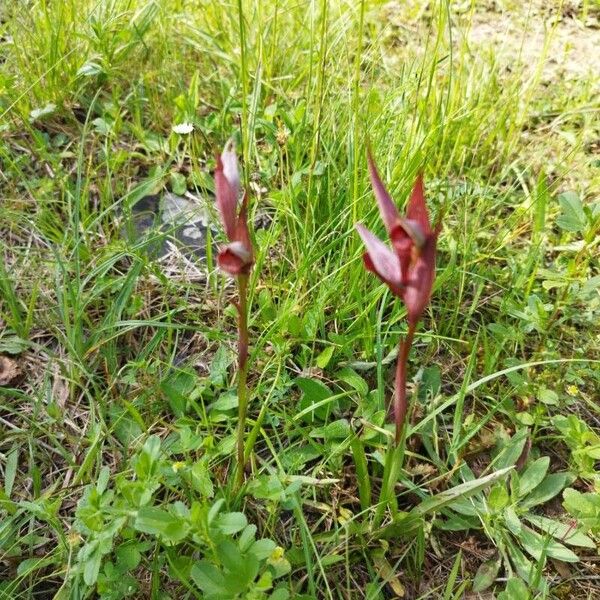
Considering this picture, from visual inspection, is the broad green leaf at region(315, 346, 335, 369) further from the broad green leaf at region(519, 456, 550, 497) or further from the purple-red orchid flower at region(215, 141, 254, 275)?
the purple-red orchid flower at region(215, 141, 254, 275)

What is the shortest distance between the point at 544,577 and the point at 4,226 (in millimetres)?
1550

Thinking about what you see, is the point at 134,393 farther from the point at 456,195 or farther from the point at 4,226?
the point at 456,195

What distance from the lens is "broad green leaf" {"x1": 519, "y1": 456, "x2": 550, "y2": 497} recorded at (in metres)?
1.30

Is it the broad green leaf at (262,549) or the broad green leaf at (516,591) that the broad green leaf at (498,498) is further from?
the broad green leaf at (262,549)

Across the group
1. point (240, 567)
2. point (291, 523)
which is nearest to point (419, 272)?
point (240, 567)

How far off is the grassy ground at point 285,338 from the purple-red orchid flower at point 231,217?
41 cm

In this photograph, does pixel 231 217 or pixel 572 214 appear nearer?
pixel 231 217

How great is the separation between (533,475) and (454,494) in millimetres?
260

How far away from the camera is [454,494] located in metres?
1.15

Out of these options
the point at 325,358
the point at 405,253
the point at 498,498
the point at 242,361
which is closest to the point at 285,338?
the point at 325,358

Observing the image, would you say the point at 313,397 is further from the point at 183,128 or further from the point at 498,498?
the point at 183,128

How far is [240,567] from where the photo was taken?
1012 millimetres

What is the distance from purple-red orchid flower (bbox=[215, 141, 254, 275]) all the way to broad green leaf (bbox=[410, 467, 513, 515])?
568mm

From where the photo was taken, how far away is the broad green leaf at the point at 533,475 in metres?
1.30
